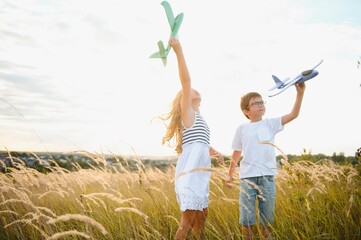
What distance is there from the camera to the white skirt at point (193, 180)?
2957 mm

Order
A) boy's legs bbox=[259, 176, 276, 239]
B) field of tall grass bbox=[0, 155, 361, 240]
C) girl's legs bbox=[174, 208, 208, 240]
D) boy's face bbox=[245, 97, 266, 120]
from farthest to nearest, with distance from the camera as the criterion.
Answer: boy's face bbox=[245, 97, 266, 120], boy's legs bbox=[259, 176, 276, 239], girl's legs bbox=[174, 208, 208, 240], field of tall grass bbox=[0, 155, 361, 240]

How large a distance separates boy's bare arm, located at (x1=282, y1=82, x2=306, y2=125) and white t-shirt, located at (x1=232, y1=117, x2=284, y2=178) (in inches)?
3.6

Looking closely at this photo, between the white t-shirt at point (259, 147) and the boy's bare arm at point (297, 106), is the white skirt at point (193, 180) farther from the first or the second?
the boy's bare arm at point (297, 106)

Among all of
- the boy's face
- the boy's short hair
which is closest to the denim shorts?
the boy's face

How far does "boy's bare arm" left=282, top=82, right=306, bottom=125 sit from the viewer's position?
3.21 m

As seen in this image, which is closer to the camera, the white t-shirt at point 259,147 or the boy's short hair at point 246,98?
the white t-shirt at point 259,147

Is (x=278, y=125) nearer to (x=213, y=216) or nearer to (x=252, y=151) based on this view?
(x=252, y=151)

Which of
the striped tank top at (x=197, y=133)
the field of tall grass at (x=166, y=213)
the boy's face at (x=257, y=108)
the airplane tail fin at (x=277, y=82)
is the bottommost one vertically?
the field of tall grass at (x=166, y=213)

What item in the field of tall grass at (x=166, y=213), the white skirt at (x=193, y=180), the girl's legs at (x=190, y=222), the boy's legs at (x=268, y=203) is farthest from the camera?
the boy's legs at (x=268, y=203)

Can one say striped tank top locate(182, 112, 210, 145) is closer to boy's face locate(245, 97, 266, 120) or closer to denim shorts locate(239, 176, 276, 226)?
denim shorts locate(239, 176, 276, 226)

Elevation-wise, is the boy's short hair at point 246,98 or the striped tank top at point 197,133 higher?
the boy's short hair at point 246,98

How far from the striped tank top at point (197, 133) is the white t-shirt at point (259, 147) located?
517mm

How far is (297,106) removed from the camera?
3283mm

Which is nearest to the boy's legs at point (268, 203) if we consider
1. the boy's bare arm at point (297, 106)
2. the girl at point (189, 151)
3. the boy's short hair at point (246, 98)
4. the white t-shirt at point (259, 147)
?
the white t-shirt at point (259, 147)
